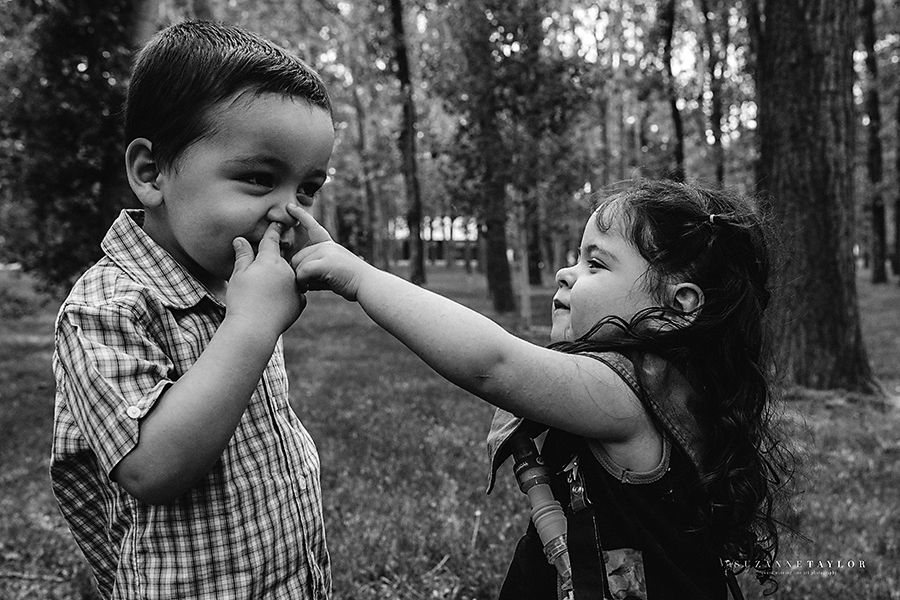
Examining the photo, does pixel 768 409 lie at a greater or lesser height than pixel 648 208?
lesser

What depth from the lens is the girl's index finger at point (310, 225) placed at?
5.13 ft

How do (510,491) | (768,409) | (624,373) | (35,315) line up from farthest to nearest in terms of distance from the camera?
(35,315)
(510,491)
(768,409)
(624,373)

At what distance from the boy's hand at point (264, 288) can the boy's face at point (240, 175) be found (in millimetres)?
45

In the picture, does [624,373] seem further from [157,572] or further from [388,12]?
[388,12]

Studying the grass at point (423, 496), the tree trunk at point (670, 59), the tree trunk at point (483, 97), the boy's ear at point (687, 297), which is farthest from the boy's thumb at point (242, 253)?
the tree trunk at point (670, 59)

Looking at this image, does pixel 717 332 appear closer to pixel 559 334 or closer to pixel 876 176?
pixel 559 334

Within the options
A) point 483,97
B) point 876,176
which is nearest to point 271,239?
point 483,97

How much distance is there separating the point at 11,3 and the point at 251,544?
10.8m

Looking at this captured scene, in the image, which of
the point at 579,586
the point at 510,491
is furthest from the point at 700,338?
the point at 510,491

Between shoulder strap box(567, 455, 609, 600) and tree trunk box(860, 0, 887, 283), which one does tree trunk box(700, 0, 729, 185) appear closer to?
tree trunk box(860, 0, 887, 283)

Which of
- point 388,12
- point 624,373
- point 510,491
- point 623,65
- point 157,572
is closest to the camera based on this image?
point 157,572

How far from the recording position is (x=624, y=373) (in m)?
1.62

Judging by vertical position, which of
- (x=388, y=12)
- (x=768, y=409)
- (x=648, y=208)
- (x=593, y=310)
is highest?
(x=388, y=12)

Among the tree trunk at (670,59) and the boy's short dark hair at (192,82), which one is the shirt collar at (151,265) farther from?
the tree trunk at (670,59)
